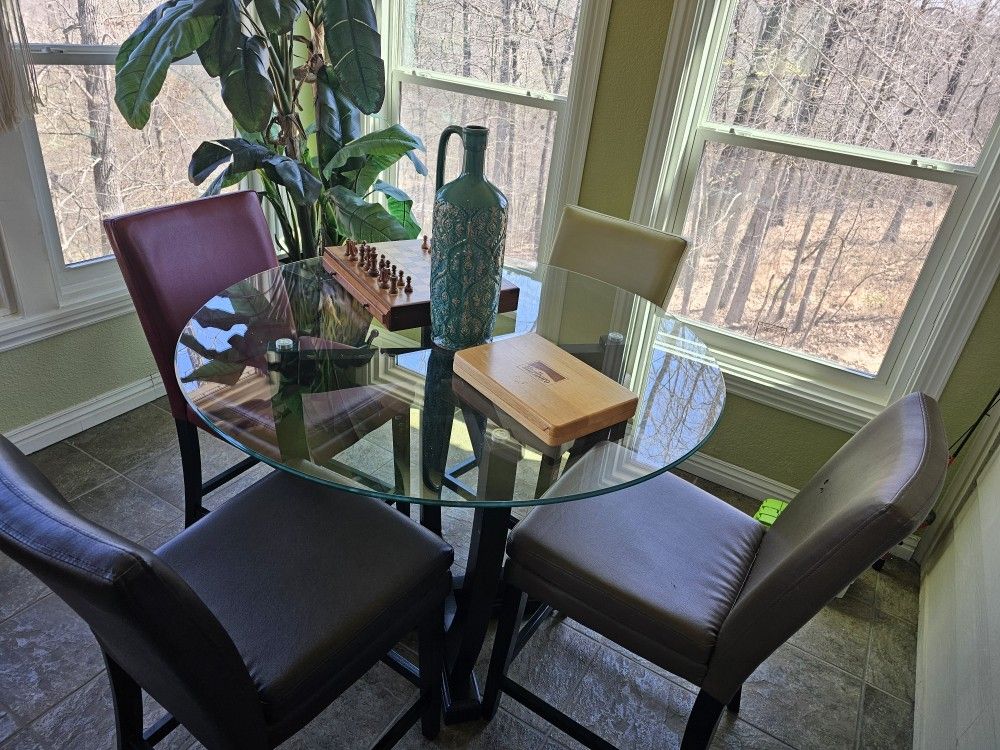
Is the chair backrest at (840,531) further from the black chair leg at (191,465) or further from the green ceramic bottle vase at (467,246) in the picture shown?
the black chair leg at (191,465)

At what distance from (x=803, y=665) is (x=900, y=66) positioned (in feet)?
5.56

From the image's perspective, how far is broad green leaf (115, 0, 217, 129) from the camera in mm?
1943

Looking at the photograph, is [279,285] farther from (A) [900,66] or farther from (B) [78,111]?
(A) [900,66]

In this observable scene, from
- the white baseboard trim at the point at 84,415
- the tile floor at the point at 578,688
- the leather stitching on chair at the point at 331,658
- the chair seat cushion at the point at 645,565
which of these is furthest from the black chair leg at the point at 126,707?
the white baseboard trim at the point at 84,415

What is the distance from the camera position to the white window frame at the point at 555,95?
2205 millimetres

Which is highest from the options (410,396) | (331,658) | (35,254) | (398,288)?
(398,288)

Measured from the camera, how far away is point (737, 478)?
2.45 m

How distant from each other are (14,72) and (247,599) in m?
1.72

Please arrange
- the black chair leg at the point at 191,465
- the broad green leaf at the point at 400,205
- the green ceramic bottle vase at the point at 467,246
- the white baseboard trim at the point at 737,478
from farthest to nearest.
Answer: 1. the broad green leaf at the point at 400,205
2. the white baseboard trim at the point at 737,478
3. the black chair leg at the point at 191,465
4. the green ceramic bottle vase at the point at 467,246

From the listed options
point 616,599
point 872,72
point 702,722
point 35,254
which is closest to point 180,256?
point 35,254

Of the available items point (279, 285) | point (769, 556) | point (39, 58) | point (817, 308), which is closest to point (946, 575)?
point (817, 308)

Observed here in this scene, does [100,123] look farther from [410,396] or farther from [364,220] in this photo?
[410,396]

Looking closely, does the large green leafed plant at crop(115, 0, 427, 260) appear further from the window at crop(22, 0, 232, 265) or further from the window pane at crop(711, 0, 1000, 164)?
the window pane at crop(711, 0, 1000, 164)

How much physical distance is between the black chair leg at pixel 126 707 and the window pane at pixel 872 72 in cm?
223
